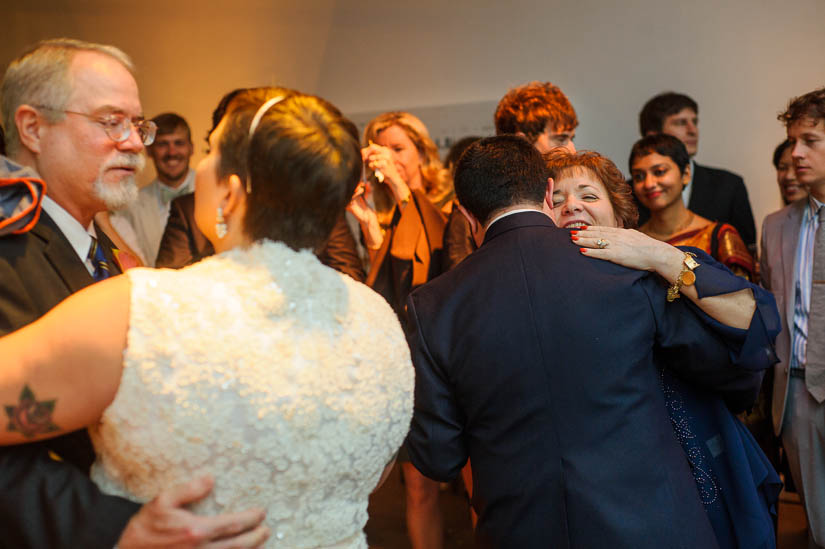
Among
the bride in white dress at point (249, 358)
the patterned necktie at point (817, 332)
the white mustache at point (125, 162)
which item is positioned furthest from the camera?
the patterned necktie at point (817, 332)

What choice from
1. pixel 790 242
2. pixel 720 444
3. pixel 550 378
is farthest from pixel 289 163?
pixel 790 242

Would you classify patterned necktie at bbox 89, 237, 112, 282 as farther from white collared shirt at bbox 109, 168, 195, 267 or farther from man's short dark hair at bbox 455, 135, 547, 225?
white collared shirt at bbox 109, 168, 195, 267

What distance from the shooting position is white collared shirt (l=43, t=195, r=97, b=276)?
1526 millimetres

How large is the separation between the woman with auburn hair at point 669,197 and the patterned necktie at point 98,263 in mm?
2419

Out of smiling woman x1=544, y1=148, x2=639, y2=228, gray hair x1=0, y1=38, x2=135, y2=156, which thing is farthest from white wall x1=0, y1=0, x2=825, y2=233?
gray hair x1=0, y1=38, x2=135, y2=156

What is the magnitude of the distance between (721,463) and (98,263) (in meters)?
1.64

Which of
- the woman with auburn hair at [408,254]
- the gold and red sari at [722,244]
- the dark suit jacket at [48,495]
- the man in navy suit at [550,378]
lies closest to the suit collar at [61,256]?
the dark suit jacket at [48,495]

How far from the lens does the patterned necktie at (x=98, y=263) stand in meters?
1.59

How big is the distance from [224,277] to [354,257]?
2114 millimetres

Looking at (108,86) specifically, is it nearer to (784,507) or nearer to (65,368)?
(65,368)

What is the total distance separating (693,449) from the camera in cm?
196

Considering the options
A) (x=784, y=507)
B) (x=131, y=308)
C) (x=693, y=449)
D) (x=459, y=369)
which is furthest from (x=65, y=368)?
(x=784, y=507)

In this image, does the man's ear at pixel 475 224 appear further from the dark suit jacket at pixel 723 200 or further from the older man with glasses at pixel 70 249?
the dark suit jacket at pixel 723 200

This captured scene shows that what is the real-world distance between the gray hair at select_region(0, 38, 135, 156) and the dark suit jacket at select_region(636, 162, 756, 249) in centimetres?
326
